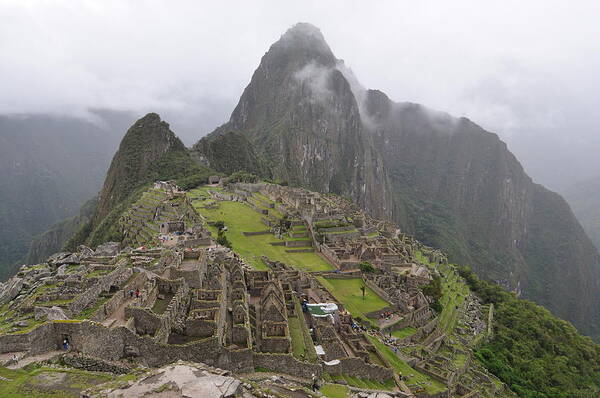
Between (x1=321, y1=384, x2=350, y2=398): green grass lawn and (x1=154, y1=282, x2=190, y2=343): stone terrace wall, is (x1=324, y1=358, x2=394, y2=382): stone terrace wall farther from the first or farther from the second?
(x1=154, y1=282, x2=190, y2=343): stone terrace wall

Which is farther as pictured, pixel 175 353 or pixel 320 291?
pixel 320 291

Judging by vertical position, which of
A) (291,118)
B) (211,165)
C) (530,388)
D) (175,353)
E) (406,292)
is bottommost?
(530,388)

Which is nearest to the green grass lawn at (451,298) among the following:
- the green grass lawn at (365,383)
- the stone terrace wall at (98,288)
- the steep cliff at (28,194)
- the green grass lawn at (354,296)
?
the green grass lawn at (354,296)

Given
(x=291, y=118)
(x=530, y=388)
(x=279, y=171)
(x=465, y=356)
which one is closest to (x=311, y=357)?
(x=465, y=356)

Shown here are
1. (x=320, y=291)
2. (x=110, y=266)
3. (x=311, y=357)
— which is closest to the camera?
(x=311, y=357)

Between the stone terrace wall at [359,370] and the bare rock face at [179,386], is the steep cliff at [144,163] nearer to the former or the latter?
the stone terrace wall at [359,370]

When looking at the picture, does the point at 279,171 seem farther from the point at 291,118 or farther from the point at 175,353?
the point at 175,353

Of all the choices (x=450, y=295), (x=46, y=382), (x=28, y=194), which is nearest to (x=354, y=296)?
(x=450, y=295)

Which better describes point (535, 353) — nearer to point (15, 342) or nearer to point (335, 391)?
point (335, 391)
